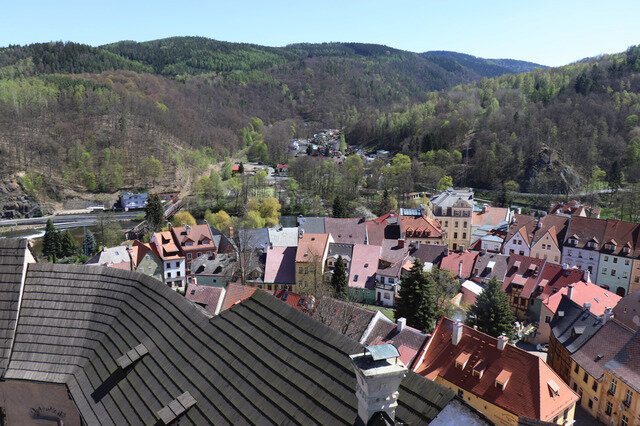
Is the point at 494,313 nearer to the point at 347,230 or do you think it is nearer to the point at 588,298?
the point at 588,298

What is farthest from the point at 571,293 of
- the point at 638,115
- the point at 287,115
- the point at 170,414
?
the point at 287,115

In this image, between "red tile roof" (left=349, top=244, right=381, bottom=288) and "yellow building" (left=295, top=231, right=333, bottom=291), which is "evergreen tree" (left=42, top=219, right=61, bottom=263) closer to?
"yellow building" (left=295, top=231, right=333, bottom=291)

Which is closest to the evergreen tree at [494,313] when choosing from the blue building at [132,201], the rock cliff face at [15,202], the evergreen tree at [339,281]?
the evergreen tree at [339,281]

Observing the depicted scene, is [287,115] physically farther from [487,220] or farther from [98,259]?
[98,259]

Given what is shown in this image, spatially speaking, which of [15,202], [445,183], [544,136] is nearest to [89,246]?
[15,202]

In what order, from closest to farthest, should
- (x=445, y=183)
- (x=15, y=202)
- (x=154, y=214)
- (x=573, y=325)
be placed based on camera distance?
(x=573, y=325) < (x=154, y=214) < (x=15, y=202) < (x=445, y=183)

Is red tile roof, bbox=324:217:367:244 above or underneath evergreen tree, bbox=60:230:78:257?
above

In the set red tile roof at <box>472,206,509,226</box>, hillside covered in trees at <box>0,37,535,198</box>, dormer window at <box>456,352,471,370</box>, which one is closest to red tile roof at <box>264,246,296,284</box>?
dormer window at <box>456,352,471,370</box>

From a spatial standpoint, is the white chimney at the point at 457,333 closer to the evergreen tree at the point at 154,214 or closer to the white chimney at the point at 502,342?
the white chimney at the point at 502,342
